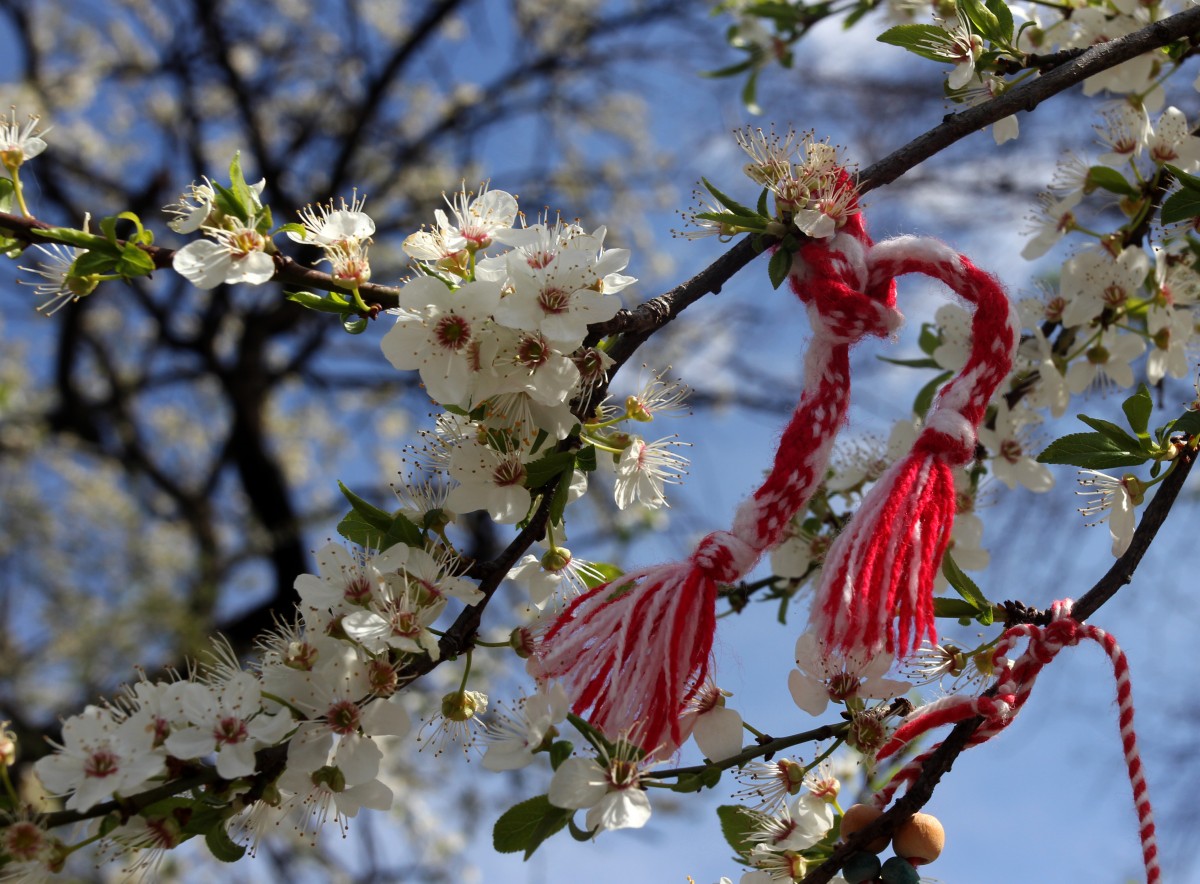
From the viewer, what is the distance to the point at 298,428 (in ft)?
20.4

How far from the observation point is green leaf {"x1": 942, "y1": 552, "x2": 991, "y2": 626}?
0.87 metres

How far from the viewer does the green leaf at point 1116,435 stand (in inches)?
35.6

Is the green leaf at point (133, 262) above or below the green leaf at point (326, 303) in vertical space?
above

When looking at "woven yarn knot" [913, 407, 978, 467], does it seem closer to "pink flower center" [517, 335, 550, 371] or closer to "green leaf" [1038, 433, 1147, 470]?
"green leaf" [1038, 433, 1147, 470]

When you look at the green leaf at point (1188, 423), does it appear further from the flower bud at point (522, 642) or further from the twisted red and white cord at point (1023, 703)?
the flower bud at point (522, 642)

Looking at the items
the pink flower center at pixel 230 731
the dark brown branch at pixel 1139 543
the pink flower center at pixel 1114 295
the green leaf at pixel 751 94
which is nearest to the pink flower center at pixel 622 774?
the pink flower center at pixel 230 731

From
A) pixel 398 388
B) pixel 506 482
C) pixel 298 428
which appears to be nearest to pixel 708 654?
pixel 506 482

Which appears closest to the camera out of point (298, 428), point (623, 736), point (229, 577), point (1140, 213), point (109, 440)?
point (623, 736)

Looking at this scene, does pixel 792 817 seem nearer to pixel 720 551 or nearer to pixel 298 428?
pixel 720 551

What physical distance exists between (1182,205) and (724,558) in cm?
51

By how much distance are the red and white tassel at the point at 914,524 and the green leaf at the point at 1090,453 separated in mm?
93

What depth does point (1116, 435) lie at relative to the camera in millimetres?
909

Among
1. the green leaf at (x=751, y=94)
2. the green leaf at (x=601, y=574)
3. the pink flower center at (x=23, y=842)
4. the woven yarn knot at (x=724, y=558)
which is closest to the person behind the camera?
the pink flower center at (x=23, y=842)

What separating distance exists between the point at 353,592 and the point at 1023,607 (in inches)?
20.5
